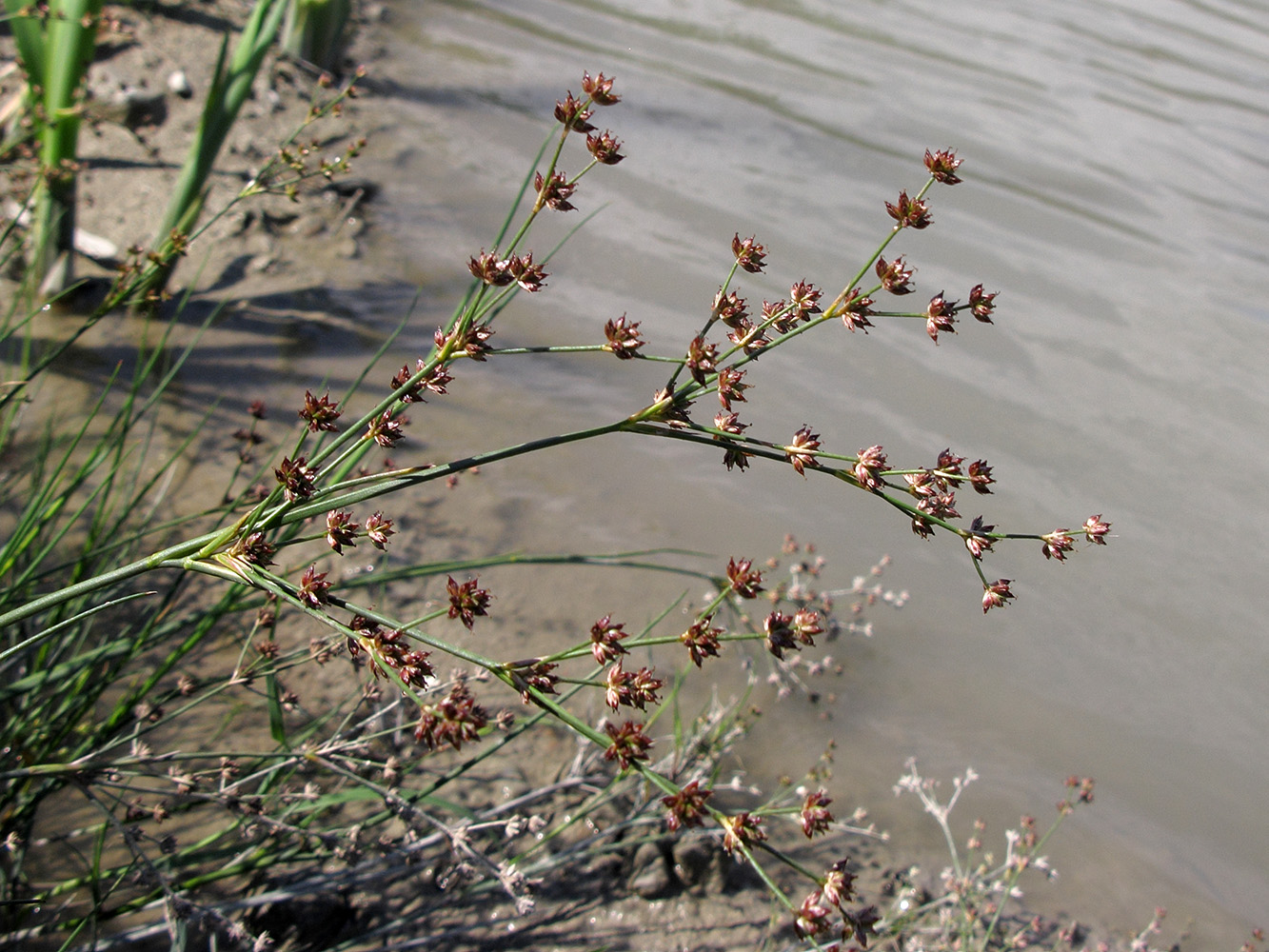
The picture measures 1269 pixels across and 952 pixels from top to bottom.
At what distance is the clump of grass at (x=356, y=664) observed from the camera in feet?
3.84

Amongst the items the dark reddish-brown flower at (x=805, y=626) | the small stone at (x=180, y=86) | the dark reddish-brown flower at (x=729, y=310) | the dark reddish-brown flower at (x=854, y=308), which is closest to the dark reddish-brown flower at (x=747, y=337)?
the dark reddish-brown flower at (x=729, y=310)

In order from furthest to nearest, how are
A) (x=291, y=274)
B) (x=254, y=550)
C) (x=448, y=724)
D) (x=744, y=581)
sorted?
(x=291, y=274) → (x=744, y=581) → (x=254, y=550) → (x=448, y=724)

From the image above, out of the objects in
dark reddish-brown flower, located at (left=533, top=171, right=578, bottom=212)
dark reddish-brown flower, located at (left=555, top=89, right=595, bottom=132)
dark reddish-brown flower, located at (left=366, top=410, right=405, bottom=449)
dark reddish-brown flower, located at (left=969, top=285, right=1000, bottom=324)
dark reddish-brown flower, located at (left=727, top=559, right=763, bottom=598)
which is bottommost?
dark reddish-brown flower, located at (left=727, top=559, right=763, bottom=598)

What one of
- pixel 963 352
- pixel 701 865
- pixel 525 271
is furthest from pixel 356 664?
pixel 963 352

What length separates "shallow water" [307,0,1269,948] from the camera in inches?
121

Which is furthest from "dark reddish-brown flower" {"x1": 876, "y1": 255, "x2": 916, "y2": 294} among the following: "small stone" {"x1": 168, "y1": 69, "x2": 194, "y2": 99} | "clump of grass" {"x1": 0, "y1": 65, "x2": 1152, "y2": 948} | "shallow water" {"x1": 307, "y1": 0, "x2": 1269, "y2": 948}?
"small stone" {"x1": 168, "y1": 69, "x2": 194, "y2": 99}

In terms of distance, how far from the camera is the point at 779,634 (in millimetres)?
1184

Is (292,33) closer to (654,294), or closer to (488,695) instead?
(654,294)

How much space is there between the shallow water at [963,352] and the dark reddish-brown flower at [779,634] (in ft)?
5.86

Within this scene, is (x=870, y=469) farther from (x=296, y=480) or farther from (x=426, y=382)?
(x=296, y=480)

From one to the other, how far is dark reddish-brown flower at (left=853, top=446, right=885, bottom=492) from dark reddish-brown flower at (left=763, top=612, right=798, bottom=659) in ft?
0.65

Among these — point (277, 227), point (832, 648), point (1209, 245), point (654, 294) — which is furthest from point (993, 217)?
point (277, 227)

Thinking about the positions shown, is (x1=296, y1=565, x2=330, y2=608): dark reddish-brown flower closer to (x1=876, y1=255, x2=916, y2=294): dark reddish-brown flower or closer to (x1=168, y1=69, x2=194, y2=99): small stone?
(x1=876, y1=255, x2=916, y2=294): dark reddish-brown flower

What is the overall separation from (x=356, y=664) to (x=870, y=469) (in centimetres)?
89
